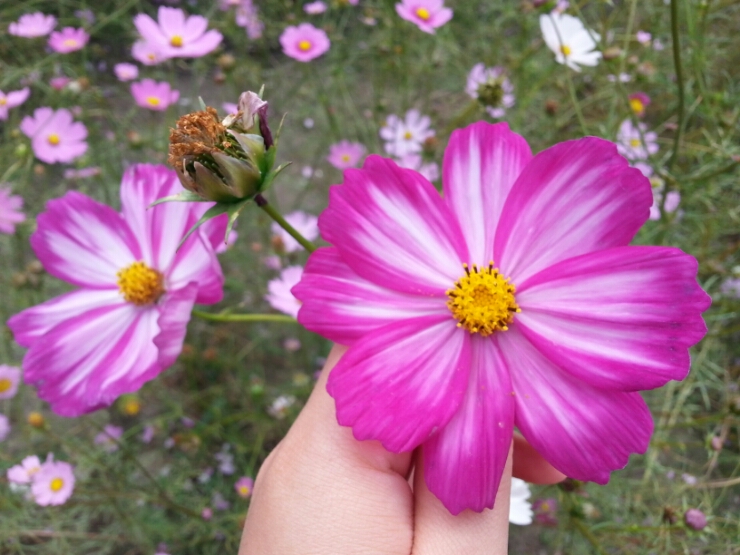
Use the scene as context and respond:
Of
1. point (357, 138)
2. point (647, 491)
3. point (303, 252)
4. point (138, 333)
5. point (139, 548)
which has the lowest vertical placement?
point (139, 548)

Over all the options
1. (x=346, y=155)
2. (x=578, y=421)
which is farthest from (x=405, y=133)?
(x=578, y=421)

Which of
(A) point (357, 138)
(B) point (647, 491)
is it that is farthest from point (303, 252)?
(B) point (647, 491)

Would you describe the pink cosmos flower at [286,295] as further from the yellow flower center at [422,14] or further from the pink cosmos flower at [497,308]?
the yellow flower center at [422,14]

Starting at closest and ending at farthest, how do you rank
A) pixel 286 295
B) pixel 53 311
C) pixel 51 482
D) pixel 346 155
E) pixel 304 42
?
pixel 53 311 → pixel 286 295 → pixel 51 482 → pixel 304 42 → pixel 346 155

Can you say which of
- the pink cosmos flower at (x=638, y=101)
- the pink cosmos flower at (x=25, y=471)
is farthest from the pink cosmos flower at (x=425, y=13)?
the pink cosmos flower at (x=25, y=471)

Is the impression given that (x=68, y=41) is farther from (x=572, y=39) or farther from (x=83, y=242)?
(x=572, y=39)

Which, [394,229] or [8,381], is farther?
[8,381]

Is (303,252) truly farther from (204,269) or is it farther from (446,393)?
→ (446,393)
